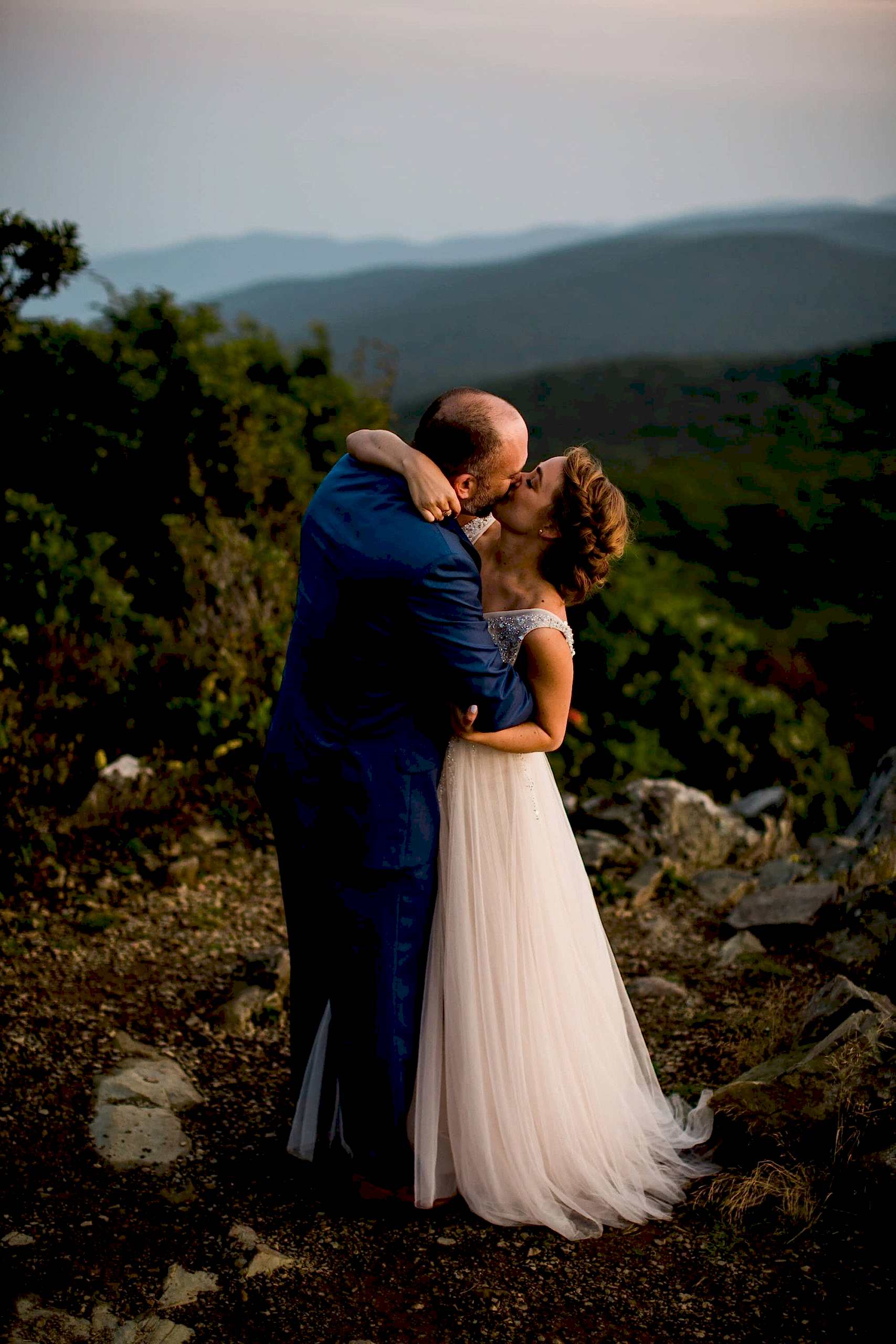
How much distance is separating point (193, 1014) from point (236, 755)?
1.94 m

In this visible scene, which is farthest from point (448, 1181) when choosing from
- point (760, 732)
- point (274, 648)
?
point (760, 732)

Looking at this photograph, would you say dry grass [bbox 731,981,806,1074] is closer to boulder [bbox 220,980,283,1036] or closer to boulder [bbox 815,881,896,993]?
boulder [bbox 815,881,896,993]

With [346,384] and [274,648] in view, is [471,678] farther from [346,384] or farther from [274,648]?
[346,384]

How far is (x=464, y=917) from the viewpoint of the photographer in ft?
9.99

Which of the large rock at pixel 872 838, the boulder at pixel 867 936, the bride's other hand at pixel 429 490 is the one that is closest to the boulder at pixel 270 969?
the boulder at pixel 867 936

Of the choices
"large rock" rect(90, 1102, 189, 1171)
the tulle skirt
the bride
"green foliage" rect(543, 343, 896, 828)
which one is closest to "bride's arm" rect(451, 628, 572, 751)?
the bride

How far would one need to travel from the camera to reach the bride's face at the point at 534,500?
3029 millimetres

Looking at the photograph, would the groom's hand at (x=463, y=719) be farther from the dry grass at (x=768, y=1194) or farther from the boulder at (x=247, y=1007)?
the boulder at (x=247, y=1007)

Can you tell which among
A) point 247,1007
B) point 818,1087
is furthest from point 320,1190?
point 818,1087

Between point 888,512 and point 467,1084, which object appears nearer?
point 467,1084

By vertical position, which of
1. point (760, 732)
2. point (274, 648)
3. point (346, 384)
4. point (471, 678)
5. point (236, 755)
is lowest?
point (760, 732)

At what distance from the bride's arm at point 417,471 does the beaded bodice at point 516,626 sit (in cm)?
32

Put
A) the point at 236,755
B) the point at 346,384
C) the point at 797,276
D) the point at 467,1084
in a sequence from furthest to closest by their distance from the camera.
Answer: the point at 797,276 < the point at 346,384 < the point at 236,755 < the point at 467,1084

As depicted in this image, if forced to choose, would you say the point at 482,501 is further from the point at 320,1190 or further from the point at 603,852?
the point at 603,852
